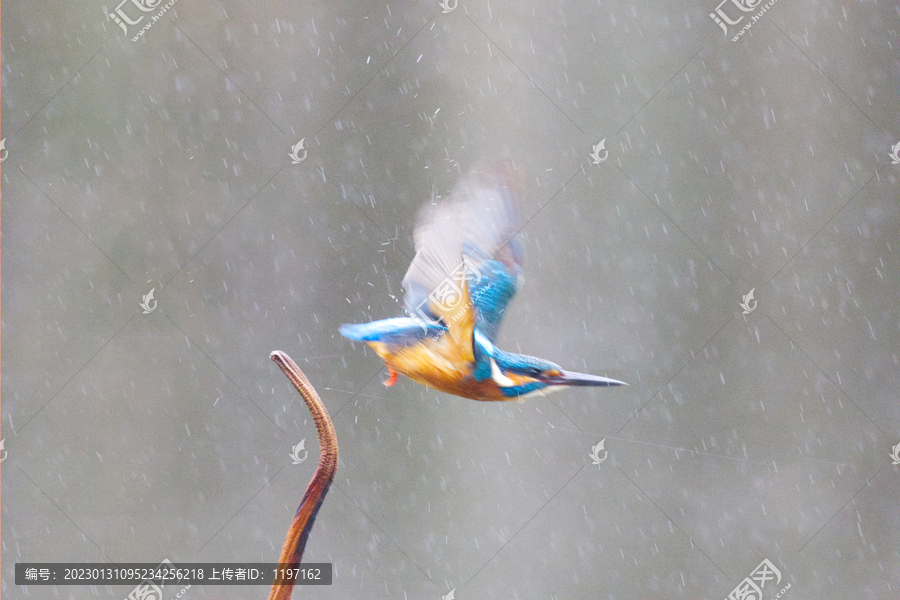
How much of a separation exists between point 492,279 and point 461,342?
189 mm

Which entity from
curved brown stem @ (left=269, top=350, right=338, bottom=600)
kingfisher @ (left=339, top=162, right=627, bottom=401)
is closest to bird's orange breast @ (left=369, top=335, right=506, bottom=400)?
kingfisher @ (left=339, top=162, right=627, bottom=401)

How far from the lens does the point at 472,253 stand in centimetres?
73

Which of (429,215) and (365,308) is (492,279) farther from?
(365,308)

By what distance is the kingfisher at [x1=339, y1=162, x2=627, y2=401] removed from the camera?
1.93 feet

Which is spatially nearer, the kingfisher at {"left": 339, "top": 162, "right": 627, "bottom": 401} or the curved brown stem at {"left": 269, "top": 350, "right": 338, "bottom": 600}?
the curved brown stem at {"left": 269, "top": 350, "right": 338, "bottom": 600}

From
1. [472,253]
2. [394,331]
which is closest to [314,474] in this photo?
[394,331]

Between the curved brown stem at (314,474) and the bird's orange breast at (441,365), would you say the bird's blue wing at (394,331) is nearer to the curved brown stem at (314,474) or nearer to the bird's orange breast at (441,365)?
the bird's orange breast at (441,365)

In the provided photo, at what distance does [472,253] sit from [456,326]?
0.48ft

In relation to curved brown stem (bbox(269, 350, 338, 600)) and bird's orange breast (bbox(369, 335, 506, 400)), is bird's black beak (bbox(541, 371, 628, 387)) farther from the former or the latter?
curved brown stem (bbox(269, 350, 338, 600))

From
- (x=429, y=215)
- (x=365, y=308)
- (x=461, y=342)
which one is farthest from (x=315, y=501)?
(x=365, y=308)

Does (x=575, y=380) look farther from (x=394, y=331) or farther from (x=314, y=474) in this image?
(x=314, y=474)

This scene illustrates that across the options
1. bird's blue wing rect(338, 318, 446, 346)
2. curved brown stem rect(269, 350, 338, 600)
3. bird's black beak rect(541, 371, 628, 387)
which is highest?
bird's black beak rect(541, 371, 628, 387)

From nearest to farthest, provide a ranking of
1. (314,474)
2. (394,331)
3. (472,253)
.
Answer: (314,474), (394,331), (472,253)

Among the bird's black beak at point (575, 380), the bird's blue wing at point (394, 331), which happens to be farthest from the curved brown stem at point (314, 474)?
the bird's black beak at point (575, 380)
